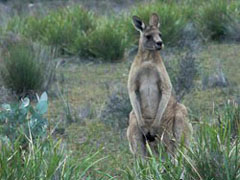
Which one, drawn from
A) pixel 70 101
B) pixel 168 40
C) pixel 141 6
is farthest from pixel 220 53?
pixel 70 101

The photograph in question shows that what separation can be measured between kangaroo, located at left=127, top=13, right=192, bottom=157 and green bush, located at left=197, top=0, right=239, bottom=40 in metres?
7.24

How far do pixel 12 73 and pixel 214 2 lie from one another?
19.1ft

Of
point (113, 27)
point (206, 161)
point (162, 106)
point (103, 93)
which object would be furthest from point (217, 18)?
point (206, 161)

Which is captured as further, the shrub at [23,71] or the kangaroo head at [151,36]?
the shrub at [23,71]

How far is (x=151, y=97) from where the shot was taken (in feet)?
18.9

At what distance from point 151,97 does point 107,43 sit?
590 centimetres

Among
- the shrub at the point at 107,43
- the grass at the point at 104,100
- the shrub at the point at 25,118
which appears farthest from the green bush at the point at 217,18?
the shrub at the point at 25,118

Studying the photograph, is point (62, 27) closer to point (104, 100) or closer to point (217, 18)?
point (217, 18)

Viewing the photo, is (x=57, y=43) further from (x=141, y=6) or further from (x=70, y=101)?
(x=70, y=101)

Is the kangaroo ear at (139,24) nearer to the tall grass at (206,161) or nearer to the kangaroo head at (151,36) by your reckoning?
the kangaroo head at (151,36)

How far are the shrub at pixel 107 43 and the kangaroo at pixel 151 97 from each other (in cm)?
566

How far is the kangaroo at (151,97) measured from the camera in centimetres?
557

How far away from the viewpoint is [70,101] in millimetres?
8852

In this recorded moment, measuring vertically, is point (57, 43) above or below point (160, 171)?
below
